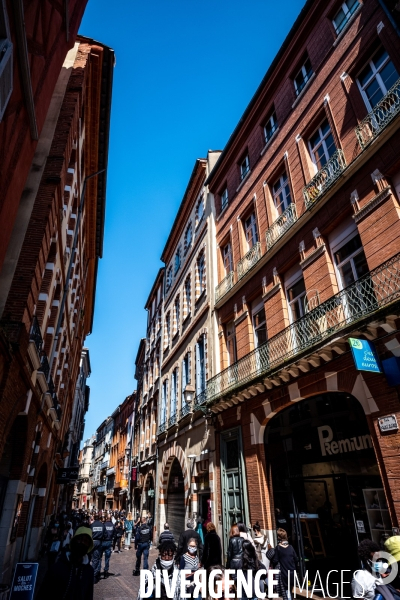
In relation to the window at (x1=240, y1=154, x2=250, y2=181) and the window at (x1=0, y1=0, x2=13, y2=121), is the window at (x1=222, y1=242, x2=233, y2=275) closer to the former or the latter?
the window at (x1=240, y1=154, x2=250, y2=181)

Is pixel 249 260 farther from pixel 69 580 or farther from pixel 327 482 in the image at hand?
pixel 69 580

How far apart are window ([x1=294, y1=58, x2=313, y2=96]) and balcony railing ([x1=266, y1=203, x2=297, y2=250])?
14.7ft

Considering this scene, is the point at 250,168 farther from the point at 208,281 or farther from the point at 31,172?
the point at 31,172

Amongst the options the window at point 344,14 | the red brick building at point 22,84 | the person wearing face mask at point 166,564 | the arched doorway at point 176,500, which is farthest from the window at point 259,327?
the window at point 344,14

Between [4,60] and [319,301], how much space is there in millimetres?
8029

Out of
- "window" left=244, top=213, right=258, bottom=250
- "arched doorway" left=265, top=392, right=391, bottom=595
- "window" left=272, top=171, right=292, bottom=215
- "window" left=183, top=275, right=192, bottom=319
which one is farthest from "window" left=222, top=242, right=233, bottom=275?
"arched doorway" left=265, top=392, right=391, bottom=595

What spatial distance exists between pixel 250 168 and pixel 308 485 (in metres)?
11.7

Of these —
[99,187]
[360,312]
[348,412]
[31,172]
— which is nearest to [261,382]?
[348,412]

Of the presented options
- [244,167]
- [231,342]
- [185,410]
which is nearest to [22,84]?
[231,342]

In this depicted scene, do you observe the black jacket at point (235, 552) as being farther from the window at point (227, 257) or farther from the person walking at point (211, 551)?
the window at point (227, 257)

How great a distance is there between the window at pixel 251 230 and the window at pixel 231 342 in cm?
332

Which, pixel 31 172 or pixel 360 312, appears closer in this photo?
pixel 360 312

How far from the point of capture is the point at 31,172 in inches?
392

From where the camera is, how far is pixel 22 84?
6.38m
